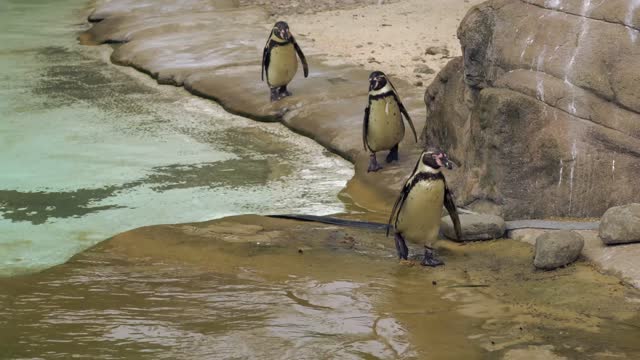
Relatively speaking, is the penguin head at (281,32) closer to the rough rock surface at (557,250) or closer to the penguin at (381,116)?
the penguin at (381,116)

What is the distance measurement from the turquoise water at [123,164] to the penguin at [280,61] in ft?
1.53

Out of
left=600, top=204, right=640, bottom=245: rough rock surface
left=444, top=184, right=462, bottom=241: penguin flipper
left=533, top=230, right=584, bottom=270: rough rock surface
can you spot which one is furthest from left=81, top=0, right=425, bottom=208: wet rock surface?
left=600, top=204, right=640, bottom=245: rough rock surface

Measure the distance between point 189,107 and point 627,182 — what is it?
16.6 feet

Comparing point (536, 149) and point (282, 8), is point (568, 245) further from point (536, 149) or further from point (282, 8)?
point (282, 8)

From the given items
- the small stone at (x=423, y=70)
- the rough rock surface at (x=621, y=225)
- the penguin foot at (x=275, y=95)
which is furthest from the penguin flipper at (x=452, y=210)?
the small stone at (x=423, y=70)

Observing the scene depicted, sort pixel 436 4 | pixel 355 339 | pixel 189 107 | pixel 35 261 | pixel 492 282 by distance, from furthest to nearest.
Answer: pixel 436 4 → pixel 189 107 → pixel 35 261 → pixel 492 282 → pixel 355 339

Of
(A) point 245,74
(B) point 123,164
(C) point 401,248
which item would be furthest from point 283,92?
(C) point 401,248

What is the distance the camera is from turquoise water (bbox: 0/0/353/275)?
21.0 feet

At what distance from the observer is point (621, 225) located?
507 cm

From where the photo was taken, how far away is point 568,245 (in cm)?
508

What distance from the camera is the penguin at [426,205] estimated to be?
215 inches

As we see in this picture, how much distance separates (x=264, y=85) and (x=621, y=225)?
17.5ft

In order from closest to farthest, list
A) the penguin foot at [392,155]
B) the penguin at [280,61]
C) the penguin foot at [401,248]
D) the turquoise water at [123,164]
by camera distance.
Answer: the penguin foot at [401,248]
the turquoise water at [123,164]
the penguin foot at [392,155]
the penguin at [280,61]

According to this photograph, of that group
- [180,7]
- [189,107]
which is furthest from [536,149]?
[180,7]
